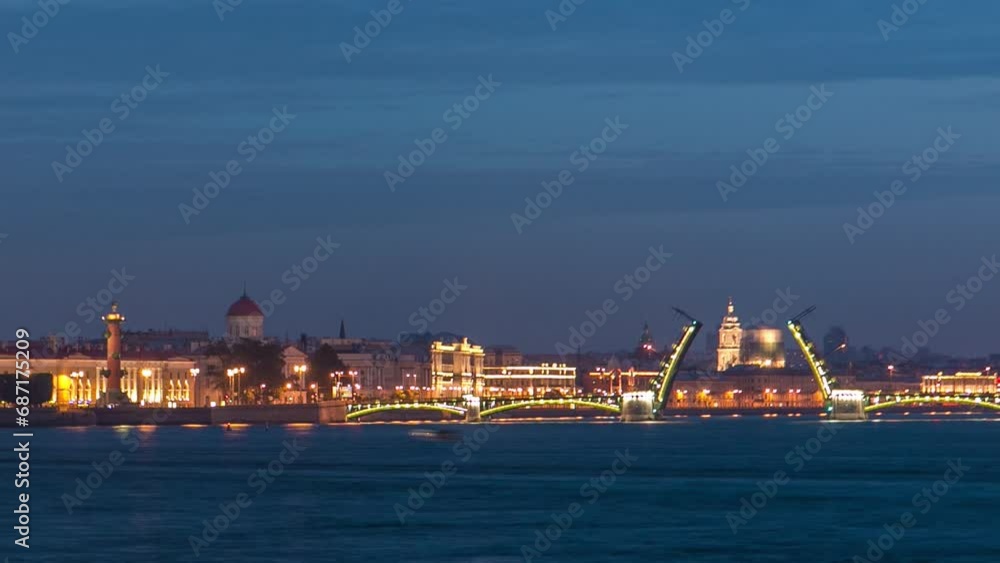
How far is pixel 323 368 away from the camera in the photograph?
361 ft

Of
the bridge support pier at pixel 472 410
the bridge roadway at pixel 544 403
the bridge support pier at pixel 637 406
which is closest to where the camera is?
the bridge roadway at pixel 544 403

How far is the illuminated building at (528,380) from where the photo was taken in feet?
488

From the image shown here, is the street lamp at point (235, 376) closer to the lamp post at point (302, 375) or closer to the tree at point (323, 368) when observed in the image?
the tree at point (323, 368)

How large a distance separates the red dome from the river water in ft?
205

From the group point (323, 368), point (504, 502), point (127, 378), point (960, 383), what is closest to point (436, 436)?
point (127, 378)

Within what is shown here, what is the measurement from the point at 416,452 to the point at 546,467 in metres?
10.9

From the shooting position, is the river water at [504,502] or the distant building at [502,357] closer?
the river water at [504,502]

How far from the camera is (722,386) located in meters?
169

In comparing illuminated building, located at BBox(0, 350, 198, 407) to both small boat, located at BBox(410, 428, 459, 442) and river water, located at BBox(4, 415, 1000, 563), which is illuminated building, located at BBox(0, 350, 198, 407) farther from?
river water, located at BBox(4, 415, 1000, 563)

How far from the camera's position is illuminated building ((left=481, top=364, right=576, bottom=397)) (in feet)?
488

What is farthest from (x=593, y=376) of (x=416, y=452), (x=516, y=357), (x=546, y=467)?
(x=546, y=467)

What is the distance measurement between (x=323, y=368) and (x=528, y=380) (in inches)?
1747

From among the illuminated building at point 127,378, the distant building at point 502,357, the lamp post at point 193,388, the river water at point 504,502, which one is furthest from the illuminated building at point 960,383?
the river water at point 504,502

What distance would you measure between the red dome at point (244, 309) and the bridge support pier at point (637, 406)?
3913 centimetres
